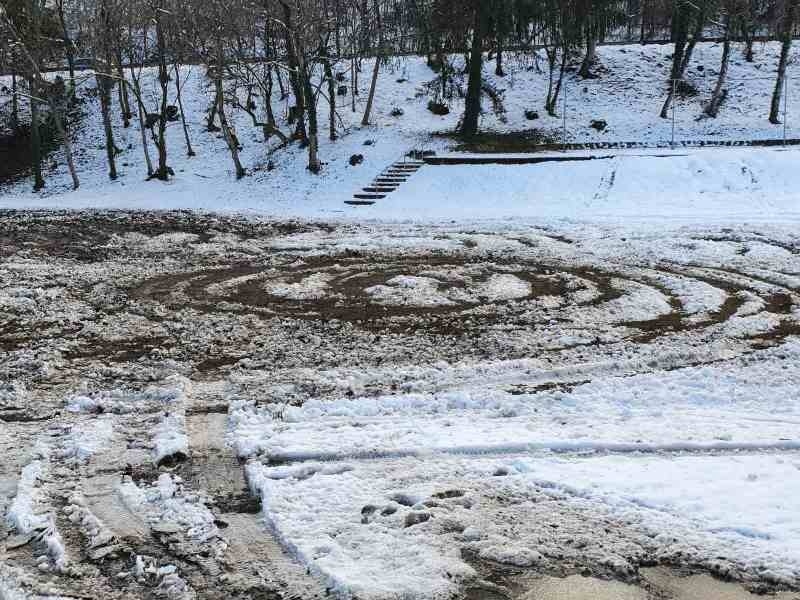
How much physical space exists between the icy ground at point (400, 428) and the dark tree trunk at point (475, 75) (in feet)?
41.5

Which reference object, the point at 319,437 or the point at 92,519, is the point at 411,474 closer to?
the point at 319,437

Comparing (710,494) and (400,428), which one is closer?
(710,494)

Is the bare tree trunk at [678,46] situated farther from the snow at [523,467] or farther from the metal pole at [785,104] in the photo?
the snow at [523,467]

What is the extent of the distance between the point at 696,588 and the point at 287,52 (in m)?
25.1

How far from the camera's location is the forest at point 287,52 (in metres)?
22.9

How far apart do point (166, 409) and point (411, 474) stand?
93.1 inches

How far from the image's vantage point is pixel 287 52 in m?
26.5

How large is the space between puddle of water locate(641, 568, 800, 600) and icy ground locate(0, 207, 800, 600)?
0.02 metres

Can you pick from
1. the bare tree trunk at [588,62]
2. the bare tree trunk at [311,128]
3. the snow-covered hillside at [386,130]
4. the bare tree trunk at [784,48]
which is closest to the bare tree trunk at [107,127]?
the snow-covered hillside at [386,130]

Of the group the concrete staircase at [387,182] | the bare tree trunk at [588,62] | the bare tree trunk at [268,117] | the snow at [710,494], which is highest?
the bare tree trunk at [588,62]

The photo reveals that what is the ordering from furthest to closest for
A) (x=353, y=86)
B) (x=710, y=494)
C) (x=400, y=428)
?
(x=353, y=86), (x=400, y=428), (x=710, y=494)

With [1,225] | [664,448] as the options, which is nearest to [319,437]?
[664,448]

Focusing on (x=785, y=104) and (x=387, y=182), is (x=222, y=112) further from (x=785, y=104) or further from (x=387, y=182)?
(x=785, y=104)

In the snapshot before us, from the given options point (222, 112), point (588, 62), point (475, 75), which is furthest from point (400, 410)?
point (588, 62)
